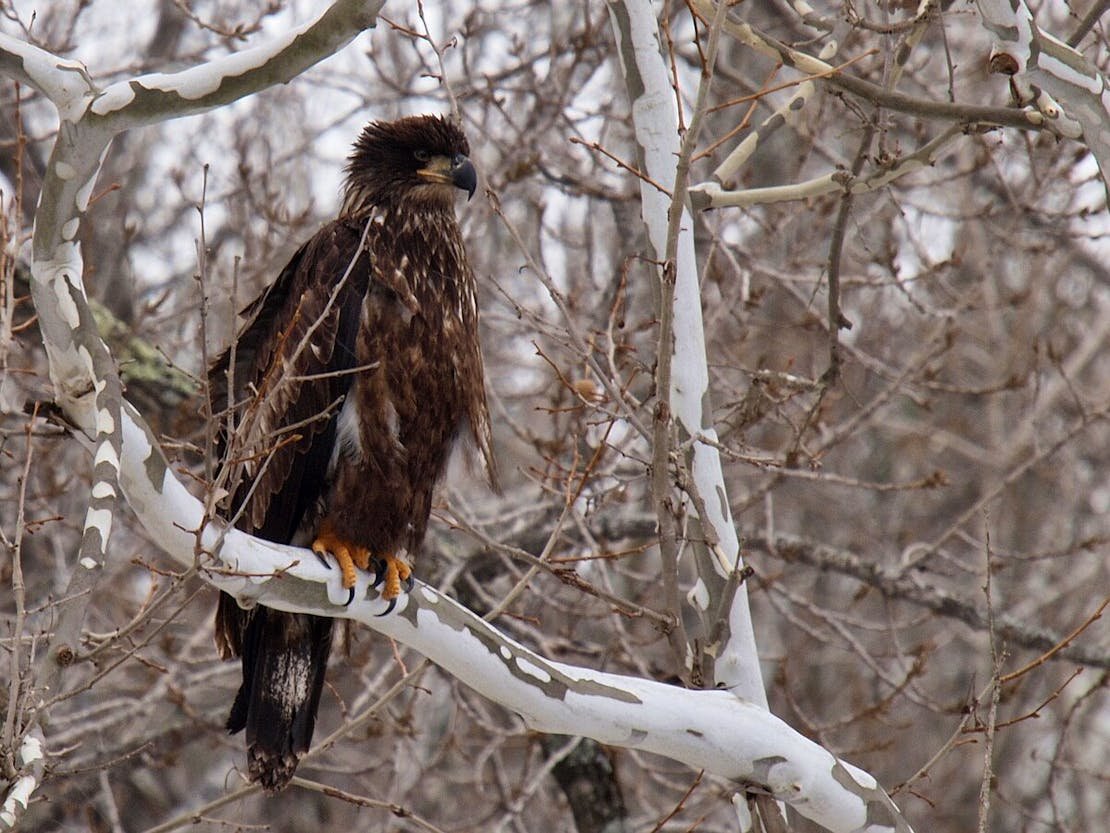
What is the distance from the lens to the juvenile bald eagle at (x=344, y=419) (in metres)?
4.27

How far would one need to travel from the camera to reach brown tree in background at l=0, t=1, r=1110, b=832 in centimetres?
371

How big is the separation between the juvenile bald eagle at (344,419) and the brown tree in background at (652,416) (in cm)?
19

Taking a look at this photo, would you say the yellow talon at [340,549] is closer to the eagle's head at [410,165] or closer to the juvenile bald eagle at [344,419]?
the juvenile bald eagle at [344,419]

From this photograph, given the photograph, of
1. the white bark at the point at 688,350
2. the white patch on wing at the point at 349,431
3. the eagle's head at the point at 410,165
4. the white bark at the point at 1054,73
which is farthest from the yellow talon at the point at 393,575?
the white bark at the point at 1054,73

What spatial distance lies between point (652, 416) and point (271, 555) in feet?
3.05

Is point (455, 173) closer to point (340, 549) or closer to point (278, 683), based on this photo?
point (340, 549)

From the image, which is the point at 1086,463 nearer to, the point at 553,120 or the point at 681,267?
the point at 553,120

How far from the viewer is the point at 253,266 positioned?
253 inches

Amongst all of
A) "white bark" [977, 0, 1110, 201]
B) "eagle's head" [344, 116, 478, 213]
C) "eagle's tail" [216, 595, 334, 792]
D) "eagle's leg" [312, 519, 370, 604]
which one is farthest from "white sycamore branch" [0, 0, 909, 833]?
"eagle's head" [344, 116, 478, 213]

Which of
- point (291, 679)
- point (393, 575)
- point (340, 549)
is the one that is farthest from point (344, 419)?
point (291, 679)

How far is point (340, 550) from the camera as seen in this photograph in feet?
13.7

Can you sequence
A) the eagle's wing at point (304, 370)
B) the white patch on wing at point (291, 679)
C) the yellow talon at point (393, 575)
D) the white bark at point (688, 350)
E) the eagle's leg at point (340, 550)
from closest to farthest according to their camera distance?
1. the yellow talon at point (393, 575)
2. the white bark at point (688, 350)
3. the eagle's leg at point (340, 550)
4. the eagle's wing at point (304, 370)
5. the white patch on wing at point (291, 679)

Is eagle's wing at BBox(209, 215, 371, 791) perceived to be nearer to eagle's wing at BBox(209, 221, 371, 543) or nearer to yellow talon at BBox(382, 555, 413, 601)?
eagle's wing at BBox(209, 221, 371, 543)

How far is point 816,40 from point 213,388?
2.12m
